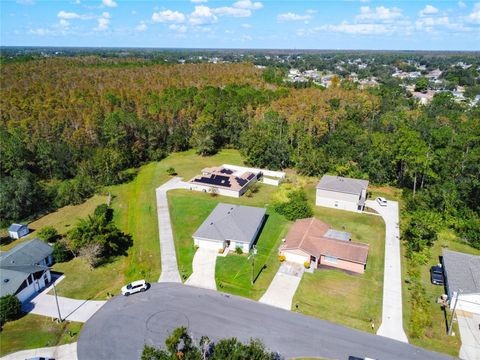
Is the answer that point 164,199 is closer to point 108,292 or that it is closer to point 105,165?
point 105,165

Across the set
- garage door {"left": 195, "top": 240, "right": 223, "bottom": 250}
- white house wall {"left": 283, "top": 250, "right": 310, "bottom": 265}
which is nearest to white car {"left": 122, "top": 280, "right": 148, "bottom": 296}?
garage door {"left": 195, "top": 240, "right": 223, "bottom": 250}

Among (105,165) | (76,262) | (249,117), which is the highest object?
(249,117)

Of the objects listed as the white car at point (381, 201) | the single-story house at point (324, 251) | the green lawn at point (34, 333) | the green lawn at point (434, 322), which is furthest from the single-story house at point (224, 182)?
the green lawn at point (34, 333)

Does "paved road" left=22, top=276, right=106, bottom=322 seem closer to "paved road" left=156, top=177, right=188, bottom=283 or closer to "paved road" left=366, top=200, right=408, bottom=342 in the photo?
"paved road" left=156, top=177, right=188, bottom=283

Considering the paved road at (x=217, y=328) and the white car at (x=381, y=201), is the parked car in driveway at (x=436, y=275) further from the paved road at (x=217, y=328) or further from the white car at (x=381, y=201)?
the white car at (x=381, y=201)

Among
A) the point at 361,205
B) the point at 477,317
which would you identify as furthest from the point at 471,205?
the point at 477,317

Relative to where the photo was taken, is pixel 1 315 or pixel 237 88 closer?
pixel 1 315

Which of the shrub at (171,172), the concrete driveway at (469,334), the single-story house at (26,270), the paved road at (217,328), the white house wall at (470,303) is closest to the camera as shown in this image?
the concrete driveway at (469,334)
